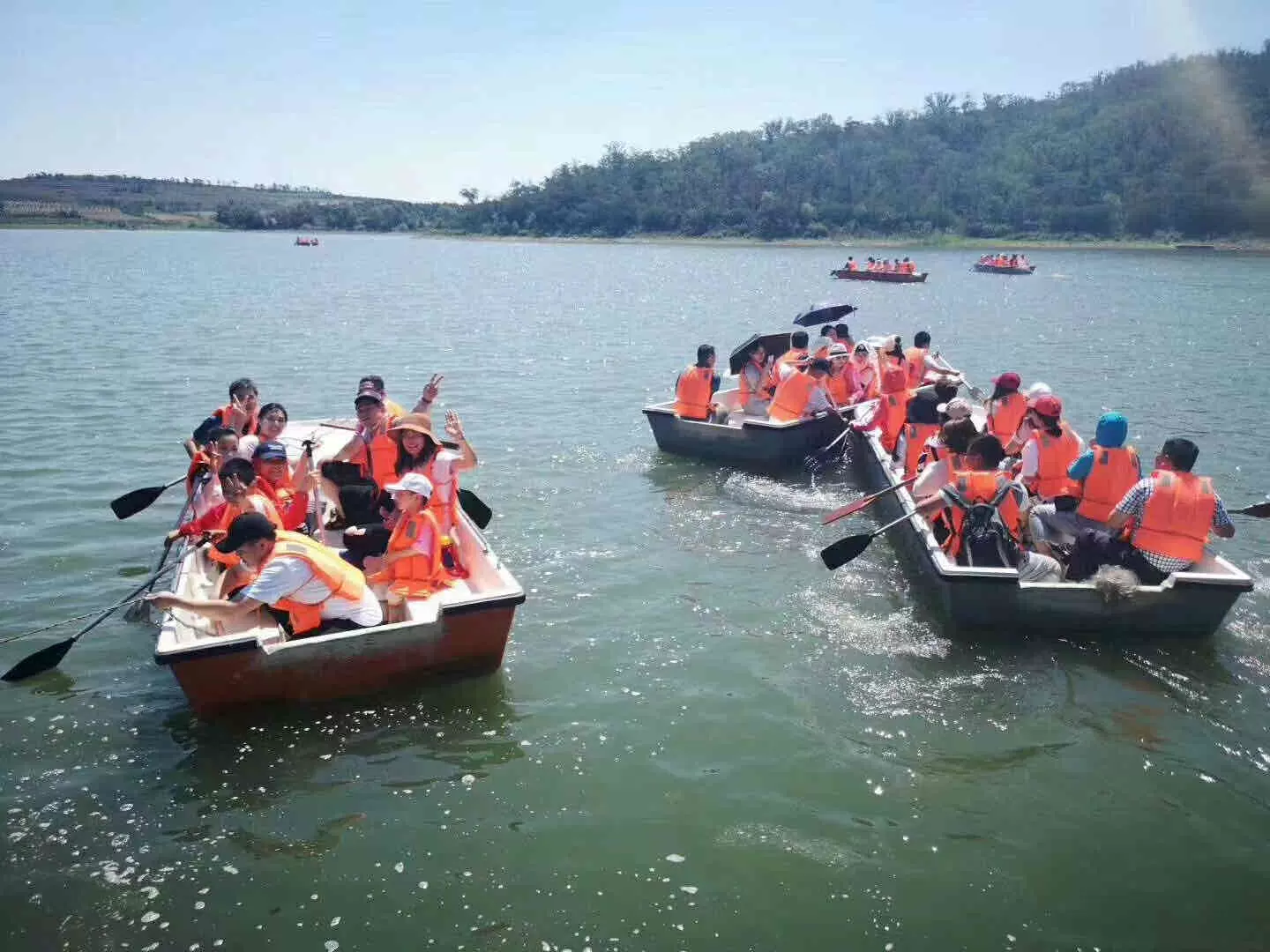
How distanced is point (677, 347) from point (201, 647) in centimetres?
2084

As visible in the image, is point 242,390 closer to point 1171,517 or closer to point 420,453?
point 420,453

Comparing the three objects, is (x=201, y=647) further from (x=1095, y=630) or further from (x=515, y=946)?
(x=1095, y=630)

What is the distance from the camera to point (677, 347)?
1013 inches

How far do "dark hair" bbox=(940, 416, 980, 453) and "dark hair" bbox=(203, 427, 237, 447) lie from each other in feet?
19.6

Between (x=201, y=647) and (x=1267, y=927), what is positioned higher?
(x=201, y=647)

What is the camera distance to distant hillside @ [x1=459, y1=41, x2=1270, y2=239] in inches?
3423

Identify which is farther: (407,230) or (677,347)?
(407,230)

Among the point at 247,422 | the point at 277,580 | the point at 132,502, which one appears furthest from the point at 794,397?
the point at 277,580

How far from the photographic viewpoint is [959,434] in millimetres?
8195

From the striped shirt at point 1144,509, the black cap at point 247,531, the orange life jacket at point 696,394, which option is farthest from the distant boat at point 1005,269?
the black cap at point 247,531

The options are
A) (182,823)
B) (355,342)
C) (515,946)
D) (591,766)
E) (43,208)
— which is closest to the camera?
(515,946)

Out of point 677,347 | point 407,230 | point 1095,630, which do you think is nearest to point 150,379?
point 677,347

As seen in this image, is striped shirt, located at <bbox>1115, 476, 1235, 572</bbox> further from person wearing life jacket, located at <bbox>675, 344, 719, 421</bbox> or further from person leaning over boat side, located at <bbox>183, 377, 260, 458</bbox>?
person leaning over boat side, located at <bbox>183, 377, 260, 458</bbox>

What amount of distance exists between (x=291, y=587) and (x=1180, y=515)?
6.38 metres
